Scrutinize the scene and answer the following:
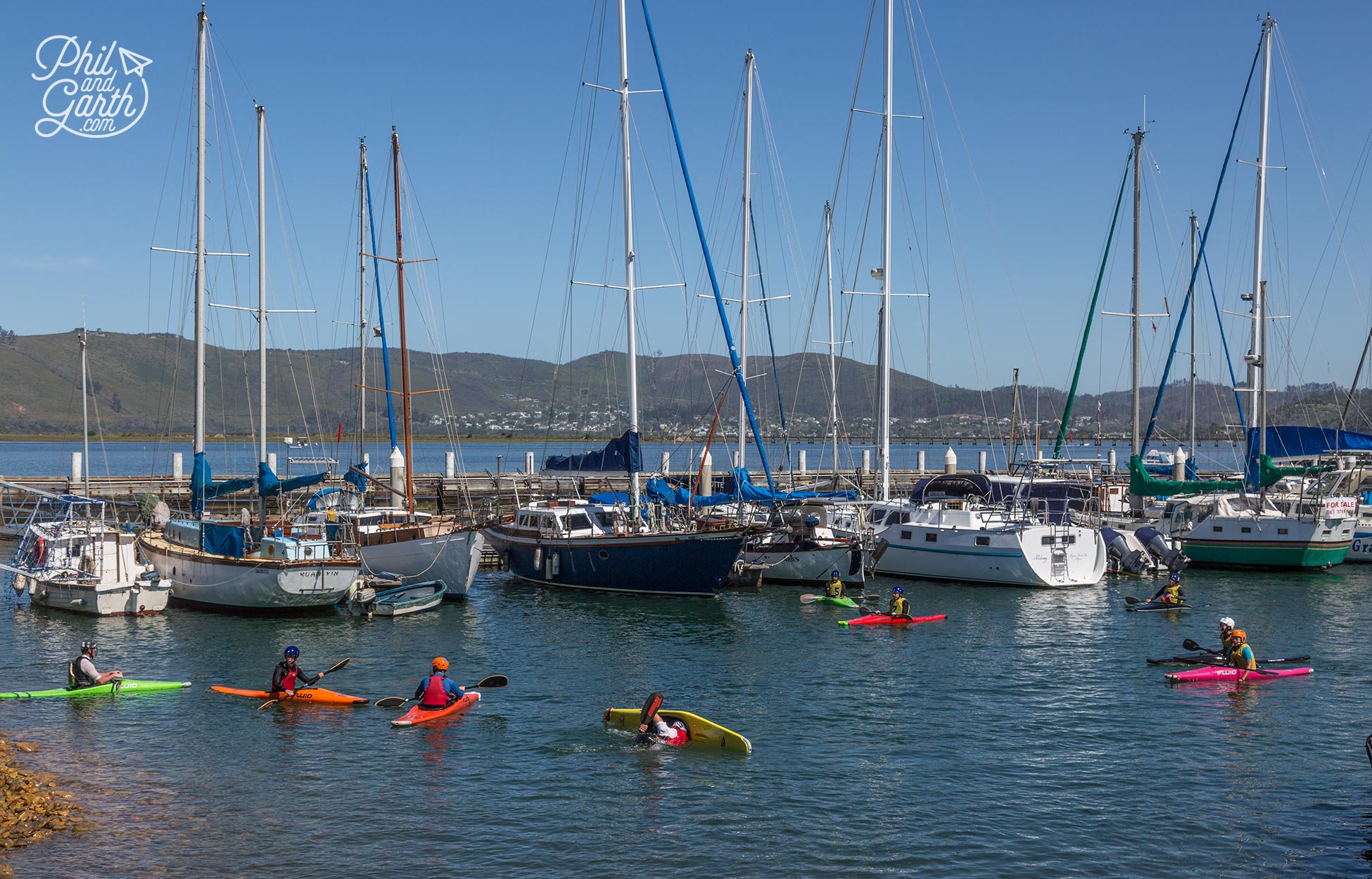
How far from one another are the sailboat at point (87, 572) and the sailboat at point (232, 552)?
1.14 metres

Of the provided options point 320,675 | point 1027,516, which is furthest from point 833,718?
point 1027,516

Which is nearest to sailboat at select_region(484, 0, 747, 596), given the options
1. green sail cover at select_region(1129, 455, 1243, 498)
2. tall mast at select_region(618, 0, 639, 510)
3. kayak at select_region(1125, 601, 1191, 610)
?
tall mast at select_region(618, 0, 639, 510)

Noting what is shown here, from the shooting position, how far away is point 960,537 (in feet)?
148

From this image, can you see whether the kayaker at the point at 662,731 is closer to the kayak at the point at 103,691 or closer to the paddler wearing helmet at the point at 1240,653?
the kayak at the point at 103,691

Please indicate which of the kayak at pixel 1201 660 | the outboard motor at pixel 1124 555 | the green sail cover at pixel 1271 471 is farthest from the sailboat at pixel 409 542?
the green sail cover at pixel 1271 471

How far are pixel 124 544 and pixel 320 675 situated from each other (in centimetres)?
1702

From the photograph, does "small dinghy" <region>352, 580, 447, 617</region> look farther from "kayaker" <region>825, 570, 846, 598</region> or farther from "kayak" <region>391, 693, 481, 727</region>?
"kayaker" <region>825, 570, 846, 598</region>

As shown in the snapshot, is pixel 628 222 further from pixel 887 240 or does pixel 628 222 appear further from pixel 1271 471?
pixel 1271 471

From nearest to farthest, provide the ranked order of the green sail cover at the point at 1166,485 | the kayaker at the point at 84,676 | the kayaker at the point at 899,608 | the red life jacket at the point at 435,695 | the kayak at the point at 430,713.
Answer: the kayak at the point at 430,713, the red life jacket at the point at 435,695, the kayaker at the point at 84,676, the kayaker at the point at 899,608, the green sail cover at the point at 1166,485

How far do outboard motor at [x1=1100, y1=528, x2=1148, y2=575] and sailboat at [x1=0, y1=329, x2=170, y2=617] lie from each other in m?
38.1

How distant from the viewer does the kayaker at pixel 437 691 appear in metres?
25.0

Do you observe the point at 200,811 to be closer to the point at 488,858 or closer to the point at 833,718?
the point at 488,858

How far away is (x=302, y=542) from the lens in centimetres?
3828

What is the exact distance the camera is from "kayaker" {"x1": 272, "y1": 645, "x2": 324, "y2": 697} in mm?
25938
